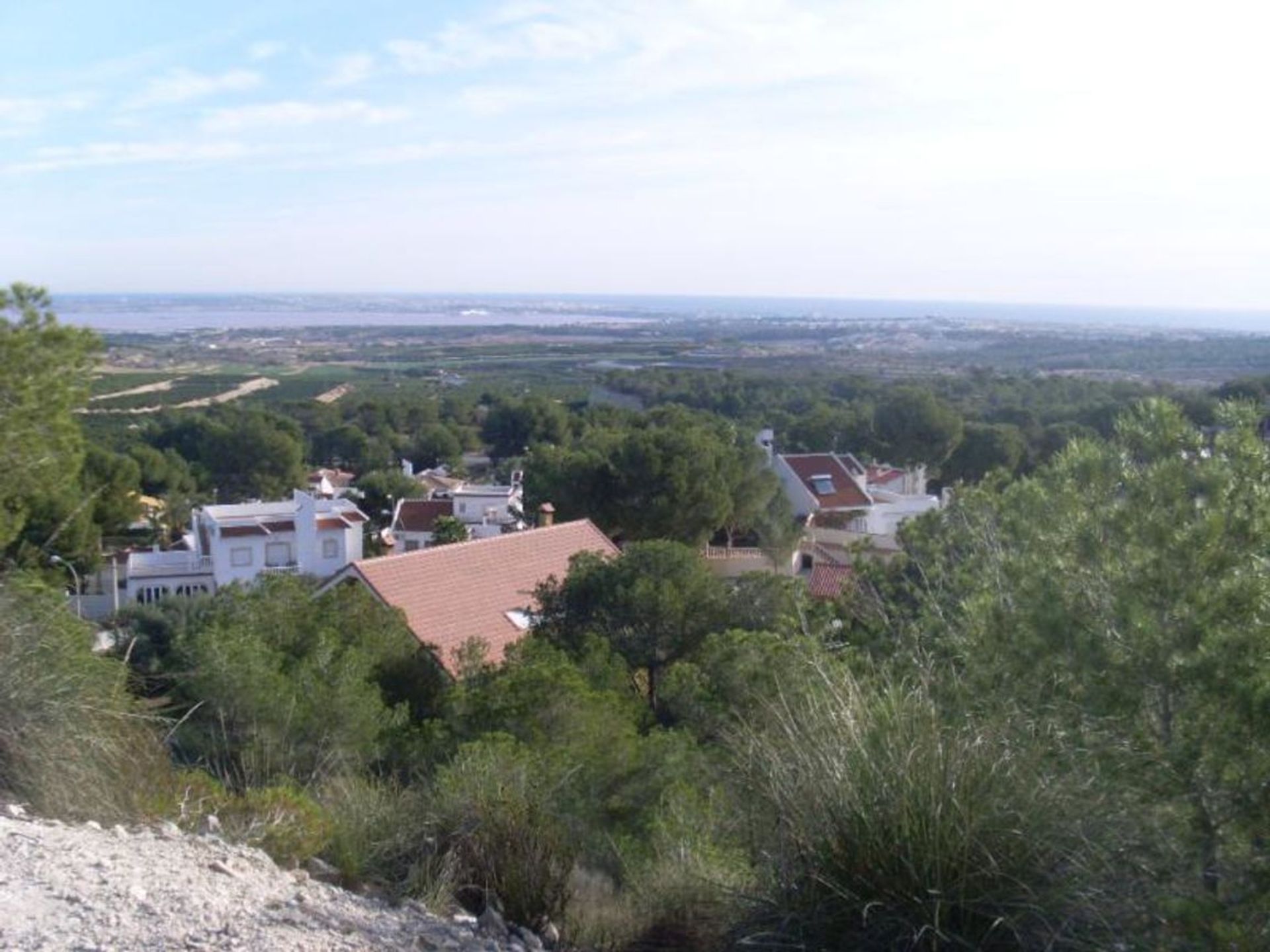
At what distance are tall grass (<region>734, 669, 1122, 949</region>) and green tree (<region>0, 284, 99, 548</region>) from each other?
15.3 feet

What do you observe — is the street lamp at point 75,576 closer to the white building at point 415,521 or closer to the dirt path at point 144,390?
the white building at point 415,521

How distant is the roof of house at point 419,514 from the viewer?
25734 millimetres

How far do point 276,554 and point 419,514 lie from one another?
4.92m

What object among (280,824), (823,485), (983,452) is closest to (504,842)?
(280,824)

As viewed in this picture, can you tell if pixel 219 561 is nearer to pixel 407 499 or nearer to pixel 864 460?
pixel 407 499

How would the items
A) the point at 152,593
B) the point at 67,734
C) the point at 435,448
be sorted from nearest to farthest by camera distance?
the point at 67,734 < the point at 152,593 < the point at 435,448

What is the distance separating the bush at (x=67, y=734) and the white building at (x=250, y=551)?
1580cm

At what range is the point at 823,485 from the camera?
27.0 metres

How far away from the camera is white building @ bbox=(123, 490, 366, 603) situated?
2150cm

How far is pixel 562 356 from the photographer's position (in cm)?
9888

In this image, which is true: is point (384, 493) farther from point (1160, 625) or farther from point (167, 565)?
point (1160, 625)

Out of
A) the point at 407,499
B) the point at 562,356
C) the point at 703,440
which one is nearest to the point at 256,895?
the point at 703,440

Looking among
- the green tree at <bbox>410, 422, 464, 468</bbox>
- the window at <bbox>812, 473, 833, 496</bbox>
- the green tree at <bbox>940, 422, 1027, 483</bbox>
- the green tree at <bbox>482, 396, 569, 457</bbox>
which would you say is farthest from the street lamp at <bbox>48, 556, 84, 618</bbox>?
the green tree at <bbox>410, 422, 464, 468</bbox>

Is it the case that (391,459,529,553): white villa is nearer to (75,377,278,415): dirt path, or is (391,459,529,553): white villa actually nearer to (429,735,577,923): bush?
(429,735,577,923): bush
